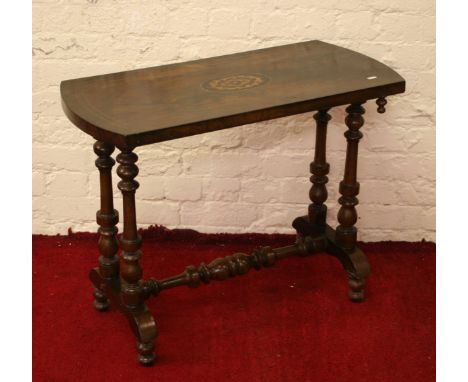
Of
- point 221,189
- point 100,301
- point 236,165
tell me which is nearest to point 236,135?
point 236,165

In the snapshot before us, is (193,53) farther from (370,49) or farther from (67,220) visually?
(67,220)

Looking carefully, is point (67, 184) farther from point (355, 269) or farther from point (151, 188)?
point (355, 269)

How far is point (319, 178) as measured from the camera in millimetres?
2881

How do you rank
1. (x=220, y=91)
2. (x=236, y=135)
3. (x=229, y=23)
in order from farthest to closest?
(x=236, y=135) < (x=229, y=23) < (x=220, y=91)

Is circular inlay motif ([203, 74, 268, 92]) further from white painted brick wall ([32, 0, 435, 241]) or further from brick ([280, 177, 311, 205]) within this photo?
brick ([280, 177, 311, 205])

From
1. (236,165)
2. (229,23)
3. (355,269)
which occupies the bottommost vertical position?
(355,269)

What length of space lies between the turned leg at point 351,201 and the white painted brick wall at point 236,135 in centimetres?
31

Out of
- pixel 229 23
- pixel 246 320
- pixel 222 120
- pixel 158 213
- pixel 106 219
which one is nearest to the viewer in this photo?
pixel 222 120

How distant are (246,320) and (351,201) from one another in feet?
1.70

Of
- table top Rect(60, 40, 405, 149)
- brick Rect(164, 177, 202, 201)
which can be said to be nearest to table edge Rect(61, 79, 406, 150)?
table top Rect(60, 40, 405, 149)

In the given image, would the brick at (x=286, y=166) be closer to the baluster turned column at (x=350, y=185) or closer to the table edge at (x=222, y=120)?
the baluster turned column at (x=350, y=185)

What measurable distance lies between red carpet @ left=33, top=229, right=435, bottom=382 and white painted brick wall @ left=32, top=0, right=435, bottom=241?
12cm

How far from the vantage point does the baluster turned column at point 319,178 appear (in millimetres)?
2812

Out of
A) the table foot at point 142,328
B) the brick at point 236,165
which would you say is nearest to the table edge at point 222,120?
the table foot at point 142,328
